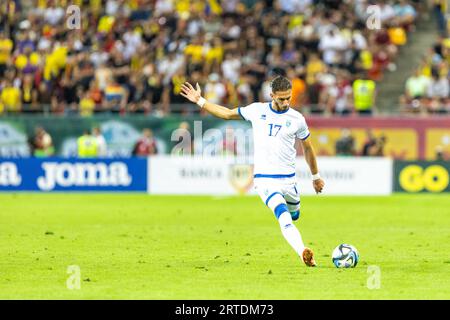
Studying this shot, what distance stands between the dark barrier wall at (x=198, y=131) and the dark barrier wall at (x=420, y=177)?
115 cm

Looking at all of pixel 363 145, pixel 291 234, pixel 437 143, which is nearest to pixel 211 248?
pixel 291 234

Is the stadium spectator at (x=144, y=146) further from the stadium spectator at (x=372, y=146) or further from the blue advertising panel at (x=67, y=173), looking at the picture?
the stadium spectator at (x=372, y=146)

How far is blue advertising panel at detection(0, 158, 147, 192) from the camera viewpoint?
32.0 metres

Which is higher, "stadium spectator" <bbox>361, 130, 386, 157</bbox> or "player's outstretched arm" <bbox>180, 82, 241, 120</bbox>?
"player's outstretched arm" <bbox>180, 82, 241, 120</bbox>

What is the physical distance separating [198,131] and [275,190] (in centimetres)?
1898

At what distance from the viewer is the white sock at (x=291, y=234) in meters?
13.8

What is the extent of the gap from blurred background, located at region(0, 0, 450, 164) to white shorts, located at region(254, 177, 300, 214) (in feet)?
58.1

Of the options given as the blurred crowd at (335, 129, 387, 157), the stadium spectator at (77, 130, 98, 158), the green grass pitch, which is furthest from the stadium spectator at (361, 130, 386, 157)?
the stadium spectator at (77, 130, 98, 158)

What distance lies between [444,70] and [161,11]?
31.3 feet

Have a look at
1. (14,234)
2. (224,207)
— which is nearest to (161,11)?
(224,207)

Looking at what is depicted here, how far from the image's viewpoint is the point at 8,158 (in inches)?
1254

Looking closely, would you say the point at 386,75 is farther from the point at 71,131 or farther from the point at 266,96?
the point at 71,131

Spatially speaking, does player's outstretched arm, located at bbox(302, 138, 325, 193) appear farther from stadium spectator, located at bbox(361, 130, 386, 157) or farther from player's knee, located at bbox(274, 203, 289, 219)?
stadium spectator, located at bbox(361, 130, 386, 157)

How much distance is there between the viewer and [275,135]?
47.2ft
